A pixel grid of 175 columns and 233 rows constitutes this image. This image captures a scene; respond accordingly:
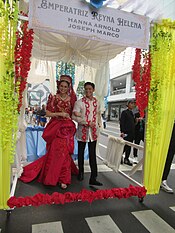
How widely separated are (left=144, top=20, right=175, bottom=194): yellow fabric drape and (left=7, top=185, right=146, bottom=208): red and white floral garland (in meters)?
0.25

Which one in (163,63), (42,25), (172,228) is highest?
(42,25)

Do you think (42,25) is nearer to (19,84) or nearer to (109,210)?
(19,84)

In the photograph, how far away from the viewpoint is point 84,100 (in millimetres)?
2719

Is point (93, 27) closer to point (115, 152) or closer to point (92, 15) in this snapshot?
point (92, 15)

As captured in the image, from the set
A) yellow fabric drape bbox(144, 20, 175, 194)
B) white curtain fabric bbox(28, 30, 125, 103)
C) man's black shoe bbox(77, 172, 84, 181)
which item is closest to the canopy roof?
white curtain fabric bbox(28, 30, 125, 103)

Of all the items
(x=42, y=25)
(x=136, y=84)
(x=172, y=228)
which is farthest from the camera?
(x=136, y=84)

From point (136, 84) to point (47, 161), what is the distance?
1.65 m

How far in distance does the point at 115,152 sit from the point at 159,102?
128 cm

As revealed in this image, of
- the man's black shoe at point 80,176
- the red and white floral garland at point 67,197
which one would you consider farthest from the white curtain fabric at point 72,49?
the red and white floral garland at point 67,197

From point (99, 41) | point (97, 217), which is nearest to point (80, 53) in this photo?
point (99, 41)

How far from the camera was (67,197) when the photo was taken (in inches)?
78.7

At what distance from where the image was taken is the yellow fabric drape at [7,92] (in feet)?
5.37

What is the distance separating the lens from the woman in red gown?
2639mm

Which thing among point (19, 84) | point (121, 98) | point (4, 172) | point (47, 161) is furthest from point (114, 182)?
point (121, 98)
